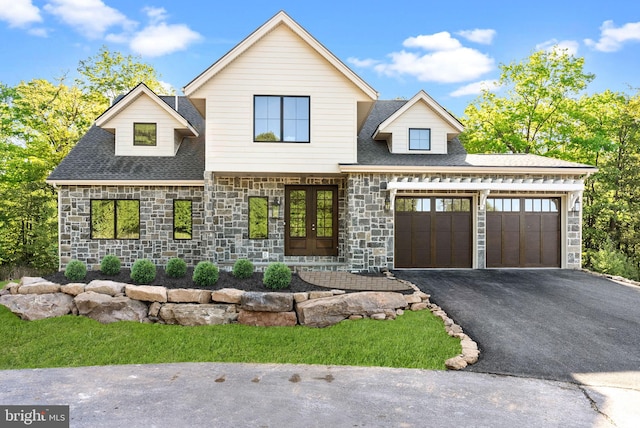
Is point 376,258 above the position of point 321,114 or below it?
below

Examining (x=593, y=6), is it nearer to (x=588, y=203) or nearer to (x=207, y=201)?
(x=588, y=203)

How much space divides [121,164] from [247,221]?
5.00 metres

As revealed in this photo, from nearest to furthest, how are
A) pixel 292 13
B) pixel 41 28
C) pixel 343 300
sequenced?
pixel 343 300 → pixel 292 13 → pixel 41 28

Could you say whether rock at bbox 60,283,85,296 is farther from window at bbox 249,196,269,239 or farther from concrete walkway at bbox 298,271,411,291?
window at bbox 249,196,269,239

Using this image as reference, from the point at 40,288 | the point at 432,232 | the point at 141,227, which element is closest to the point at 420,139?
the point at 432,232

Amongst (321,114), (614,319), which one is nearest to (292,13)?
(321,114)

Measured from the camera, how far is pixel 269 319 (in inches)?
286

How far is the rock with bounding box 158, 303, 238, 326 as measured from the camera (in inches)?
290

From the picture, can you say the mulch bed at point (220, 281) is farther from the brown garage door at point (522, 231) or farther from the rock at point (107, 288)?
the brown garage door at point (522, 231)

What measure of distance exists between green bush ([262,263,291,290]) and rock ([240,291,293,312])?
0.93 meters

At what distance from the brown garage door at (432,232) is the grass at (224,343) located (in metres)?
4.73

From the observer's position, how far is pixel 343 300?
735cm

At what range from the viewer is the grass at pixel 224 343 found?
5.80 metres

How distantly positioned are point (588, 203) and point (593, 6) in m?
10.3
